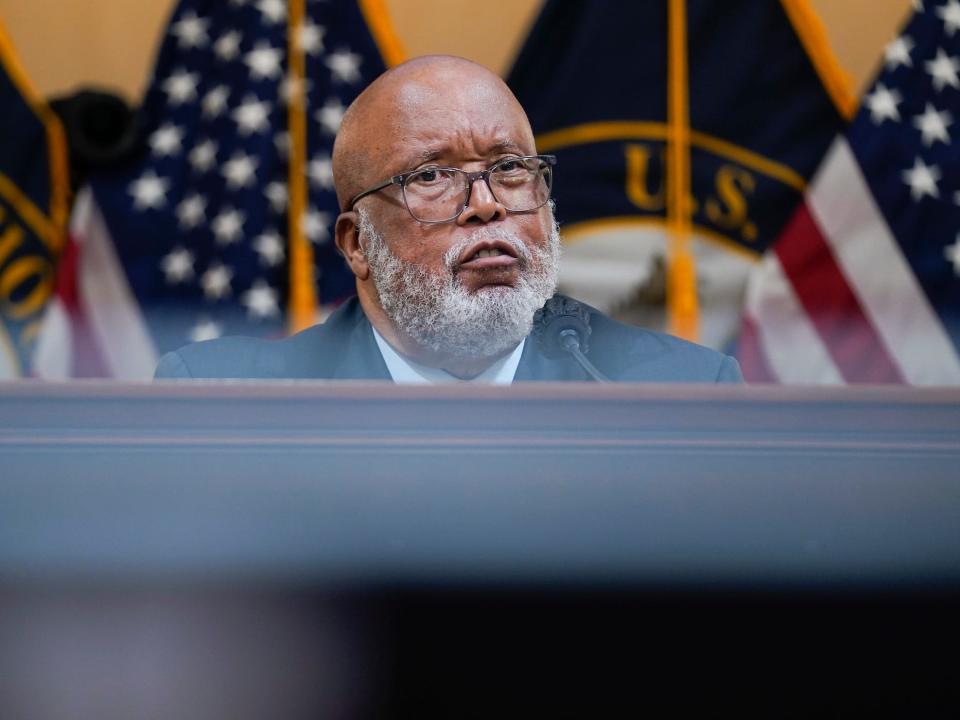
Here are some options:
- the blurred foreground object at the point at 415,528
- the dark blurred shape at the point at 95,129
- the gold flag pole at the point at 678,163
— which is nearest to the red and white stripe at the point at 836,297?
the gold flag pole at the point at 678,163

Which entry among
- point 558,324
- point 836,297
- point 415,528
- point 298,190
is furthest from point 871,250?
point 415,528

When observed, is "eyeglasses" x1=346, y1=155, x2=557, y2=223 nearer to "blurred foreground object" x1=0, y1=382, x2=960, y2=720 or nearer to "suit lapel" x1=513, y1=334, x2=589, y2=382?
"suit lapel" x1=513, y1=334, x2=589, y2=382

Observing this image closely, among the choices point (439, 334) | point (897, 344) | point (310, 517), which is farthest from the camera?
point (897, 344)

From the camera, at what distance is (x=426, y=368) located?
6.63 ft

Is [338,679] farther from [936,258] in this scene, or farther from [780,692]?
[936,258]

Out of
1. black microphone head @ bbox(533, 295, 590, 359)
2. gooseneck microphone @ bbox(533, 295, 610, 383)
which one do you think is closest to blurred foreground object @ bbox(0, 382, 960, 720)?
gooseneck microphone @ bbox(533, 295, 610, 383)

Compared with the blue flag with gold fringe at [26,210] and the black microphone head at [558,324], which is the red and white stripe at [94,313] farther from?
the black microphone head at [558,324]

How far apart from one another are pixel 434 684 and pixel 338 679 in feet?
0.16

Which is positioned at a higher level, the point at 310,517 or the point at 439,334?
the point at 310,517

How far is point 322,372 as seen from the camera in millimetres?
1978

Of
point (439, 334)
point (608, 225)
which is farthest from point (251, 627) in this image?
point (608, 225)

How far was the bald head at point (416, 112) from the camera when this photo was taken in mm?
1970

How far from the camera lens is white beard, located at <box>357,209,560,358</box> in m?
1.86

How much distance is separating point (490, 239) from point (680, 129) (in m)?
1.42
